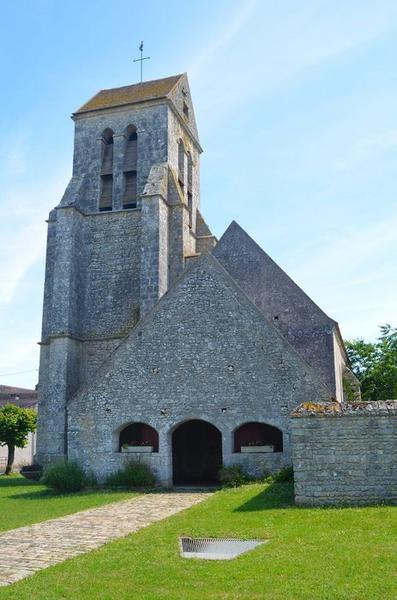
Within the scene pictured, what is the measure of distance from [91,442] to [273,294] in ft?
29.0

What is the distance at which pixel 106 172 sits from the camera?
2755cm

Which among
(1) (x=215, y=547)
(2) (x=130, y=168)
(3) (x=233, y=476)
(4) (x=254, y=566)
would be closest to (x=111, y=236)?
(2) (x=130, y=168)

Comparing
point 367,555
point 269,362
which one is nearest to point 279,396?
point 269,362

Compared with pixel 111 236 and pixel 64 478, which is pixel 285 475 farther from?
pixel 111 236

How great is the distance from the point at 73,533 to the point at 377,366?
2500 centimetres

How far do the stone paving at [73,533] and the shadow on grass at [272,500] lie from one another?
1649 mm

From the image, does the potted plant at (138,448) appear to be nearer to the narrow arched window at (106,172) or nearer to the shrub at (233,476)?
the shrub at (233,476)

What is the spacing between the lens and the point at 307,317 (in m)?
21.5

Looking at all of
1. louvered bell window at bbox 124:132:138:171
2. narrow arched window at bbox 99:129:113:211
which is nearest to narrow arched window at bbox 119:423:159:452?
narrow arched window at bbox 99:129:113:211

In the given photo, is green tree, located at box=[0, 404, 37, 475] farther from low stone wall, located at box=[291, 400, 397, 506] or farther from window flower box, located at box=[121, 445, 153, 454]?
low stone wall, located at box=[291, 400, 397, 506]

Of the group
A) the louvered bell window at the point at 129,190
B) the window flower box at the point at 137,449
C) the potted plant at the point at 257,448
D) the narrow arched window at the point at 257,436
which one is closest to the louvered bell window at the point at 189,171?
the louvered bell window at the point at 129,190

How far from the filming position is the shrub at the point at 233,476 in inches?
651

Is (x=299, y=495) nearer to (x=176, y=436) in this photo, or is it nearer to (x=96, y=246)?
(x=176, y=436)

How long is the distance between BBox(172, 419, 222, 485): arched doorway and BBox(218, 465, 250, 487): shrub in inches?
187
